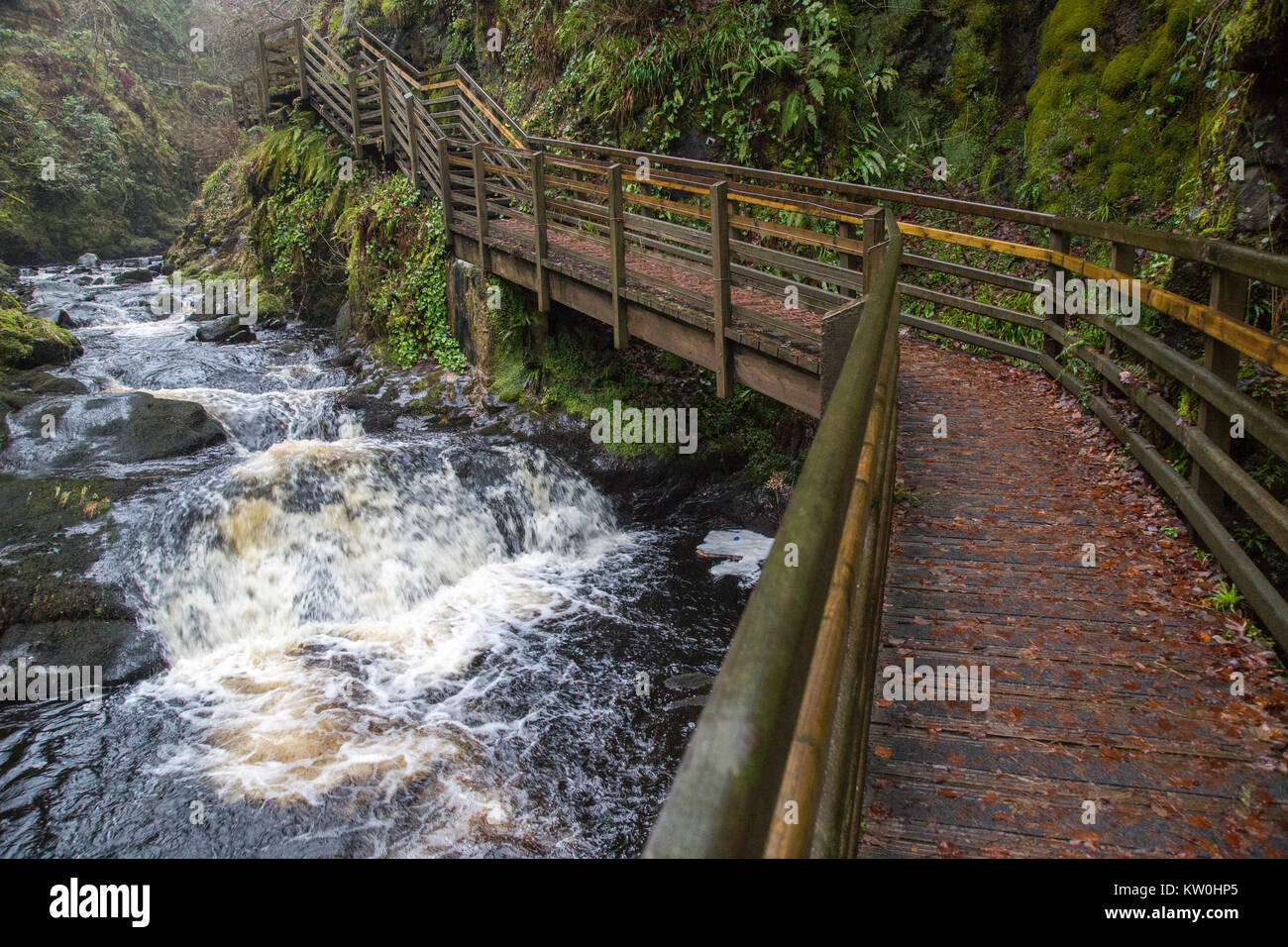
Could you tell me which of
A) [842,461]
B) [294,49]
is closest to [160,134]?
[294,49]

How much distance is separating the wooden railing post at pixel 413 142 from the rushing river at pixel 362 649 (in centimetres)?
410

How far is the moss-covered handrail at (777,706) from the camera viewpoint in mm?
926

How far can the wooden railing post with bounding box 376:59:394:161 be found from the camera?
13.9 metres

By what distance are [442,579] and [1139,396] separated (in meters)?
6.50

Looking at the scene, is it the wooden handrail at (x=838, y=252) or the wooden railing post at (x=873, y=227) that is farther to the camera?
the wooden railing post at (x=873, y=227)

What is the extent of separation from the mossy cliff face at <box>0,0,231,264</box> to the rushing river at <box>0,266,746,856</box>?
1837 centimetres

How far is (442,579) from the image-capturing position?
8.76 metres

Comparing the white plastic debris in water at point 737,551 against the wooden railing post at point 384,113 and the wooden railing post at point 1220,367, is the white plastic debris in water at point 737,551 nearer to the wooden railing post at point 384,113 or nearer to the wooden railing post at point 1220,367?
the wooden railing post at point 1220,367

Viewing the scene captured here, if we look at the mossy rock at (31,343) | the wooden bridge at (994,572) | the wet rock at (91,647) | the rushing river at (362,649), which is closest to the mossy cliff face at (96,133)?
the mossy rock at (31,343)

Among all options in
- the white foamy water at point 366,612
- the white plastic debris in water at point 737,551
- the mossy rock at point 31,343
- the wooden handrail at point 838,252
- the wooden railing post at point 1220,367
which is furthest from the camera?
the mossy rock at point 31,343

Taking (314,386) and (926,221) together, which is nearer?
(926,221)

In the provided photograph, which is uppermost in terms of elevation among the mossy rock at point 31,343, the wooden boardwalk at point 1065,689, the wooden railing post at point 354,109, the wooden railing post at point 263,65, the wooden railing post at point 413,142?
the wooden railing post at point 263,65

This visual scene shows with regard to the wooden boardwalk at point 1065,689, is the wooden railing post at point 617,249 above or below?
above
